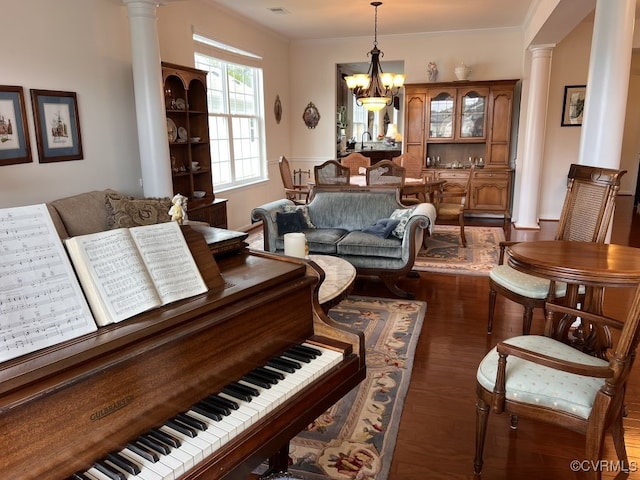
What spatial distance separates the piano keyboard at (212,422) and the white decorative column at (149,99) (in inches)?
130

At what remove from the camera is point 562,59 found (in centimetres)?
699

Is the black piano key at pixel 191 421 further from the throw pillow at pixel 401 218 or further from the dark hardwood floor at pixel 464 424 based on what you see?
the throw pillow at pixel 401 218

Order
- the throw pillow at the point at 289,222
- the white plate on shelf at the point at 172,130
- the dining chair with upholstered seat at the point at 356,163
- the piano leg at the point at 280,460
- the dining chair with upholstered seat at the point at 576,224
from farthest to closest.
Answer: the dining chair with upholstered seat at the point at 356,163
the white plate on shelf at the point at 172,130
the throw pillow at the point at 289,222
the dining chair with upholstered seat at the point at 576,224
the piano leg at the point at 280,460

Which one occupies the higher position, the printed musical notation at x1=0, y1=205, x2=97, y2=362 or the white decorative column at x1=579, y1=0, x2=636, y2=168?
the white decorative column at x1=579, y1=0, x2=636, y2=168

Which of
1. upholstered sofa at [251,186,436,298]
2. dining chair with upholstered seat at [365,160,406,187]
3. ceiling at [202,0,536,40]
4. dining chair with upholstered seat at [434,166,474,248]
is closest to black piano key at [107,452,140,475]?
upholstered sofa at [251,186,436,298]

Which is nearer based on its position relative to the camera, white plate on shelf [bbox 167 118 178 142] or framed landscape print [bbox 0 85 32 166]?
framed landscape print [bbox 0 85 32 166]

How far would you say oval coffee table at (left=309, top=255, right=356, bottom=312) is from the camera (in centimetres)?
271

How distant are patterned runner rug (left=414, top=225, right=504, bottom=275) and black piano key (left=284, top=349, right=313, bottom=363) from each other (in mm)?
3525

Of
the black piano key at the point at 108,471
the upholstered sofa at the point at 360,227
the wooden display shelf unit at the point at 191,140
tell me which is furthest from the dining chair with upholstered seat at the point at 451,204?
the black piano key at the point at 108,471

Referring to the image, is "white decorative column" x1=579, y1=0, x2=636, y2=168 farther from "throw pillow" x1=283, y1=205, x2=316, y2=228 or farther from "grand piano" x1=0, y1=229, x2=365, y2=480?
"grand piano" x1=0, y1=229, x2=365, y2=480

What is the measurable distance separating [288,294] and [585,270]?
1554mm

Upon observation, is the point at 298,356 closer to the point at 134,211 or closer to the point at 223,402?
the point at 223,402

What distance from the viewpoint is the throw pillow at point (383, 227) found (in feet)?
13.7

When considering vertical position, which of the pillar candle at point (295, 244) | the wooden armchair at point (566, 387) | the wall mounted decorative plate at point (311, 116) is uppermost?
the wall mounted decorative plate at point (311, 116)
